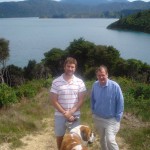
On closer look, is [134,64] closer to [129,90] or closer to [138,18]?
[129,90]

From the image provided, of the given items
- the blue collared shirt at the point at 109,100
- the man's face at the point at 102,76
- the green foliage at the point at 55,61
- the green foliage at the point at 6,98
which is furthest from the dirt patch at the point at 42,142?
the green foliage at the point at 55,61

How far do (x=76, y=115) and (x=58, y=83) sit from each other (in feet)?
1.51

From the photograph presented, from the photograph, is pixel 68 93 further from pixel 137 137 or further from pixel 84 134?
pixel 137 137

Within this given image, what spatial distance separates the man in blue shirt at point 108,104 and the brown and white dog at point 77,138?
15.5 inches

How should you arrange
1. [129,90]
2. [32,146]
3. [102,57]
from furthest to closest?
[102,57] → [129,90] → [32,146]

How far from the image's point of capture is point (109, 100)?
4.61 metres

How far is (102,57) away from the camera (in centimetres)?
3272

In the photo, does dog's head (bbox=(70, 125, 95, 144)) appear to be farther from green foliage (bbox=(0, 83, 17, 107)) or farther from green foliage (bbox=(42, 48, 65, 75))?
green foliage (bbox=(42, 48, 65, 75))

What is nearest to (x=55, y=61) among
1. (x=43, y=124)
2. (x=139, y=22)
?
(x=43, y=124)

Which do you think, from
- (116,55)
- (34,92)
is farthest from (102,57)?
(34,92)

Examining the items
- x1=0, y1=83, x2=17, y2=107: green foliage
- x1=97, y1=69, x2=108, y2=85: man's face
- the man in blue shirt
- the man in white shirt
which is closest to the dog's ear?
the man in white shirt

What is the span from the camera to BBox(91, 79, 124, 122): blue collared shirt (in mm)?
4602

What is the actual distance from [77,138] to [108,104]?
0.63m

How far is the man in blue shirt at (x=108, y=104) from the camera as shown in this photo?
4590 mm
